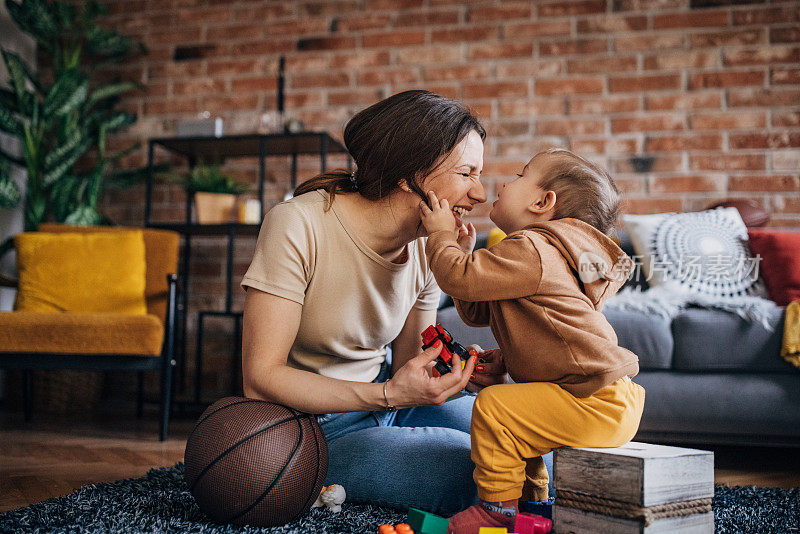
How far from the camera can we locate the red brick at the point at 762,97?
9.87 feet

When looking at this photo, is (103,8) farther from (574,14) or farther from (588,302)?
(588,302)

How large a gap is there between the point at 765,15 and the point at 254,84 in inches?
97.3

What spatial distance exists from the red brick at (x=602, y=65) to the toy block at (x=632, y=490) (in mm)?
2389

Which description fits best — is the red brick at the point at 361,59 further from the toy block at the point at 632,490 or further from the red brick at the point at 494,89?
the toy block at the point at 632,490

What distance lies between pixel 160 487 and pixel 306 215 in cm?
74

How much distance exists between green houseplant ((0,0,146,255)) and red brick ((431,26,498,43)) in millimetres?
1586

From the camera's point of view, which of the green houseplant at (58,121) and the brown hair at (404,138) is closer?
the brown hair at (404,138)

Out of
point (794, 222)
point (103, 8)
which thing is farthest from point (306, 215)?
point (103, 8)

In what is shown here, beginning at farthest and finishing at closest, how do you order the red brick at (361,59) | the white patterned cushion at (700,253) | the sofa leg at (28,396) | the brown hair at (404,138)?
the red brick at (361,59) → the sofa leg at (28,396) → the white patterned cushion at (700,253) → the brown hair at (404,138)

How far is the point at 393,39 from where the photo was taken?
11.2 feet

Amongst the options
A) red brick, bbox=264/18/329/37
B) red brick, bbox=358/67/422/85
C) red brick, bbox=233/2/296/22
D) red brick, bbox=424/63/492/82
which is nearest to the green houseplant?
red brick, bbox=233/2/296/22

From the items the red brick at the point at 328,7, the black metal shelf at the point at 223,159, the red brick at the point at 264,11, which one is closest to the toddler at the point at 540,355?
the black metal shelf at the point at 223,159

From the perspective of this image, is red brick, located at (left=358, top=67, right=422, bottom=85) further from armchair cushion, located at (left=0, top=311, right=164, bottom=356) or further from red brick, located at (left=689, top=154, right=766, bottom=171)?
armchair cushion, located at (left=0, top=311, right=164, bottom=356)

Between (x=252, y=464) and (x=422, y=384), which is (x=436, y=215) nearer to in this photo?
(x=422, y=384)
